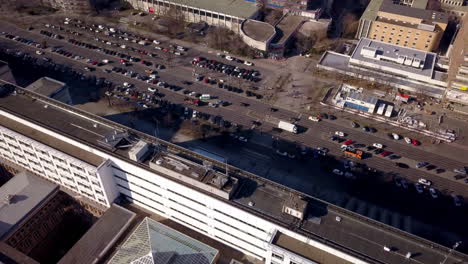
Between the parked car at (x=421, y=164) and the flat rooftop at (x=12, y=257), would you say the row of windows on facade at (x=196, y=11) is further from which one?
the flat rooftop at (x=12, y=257)

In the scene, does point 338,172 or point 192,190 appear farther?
point 338,172

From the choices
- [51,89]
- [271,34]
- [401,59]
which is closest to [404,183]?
[401,59]

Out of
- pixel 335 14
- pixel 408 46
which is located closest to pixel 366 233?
pixel 408 46

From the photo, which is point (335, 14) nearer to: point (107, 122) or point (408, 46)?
point (408, 46)

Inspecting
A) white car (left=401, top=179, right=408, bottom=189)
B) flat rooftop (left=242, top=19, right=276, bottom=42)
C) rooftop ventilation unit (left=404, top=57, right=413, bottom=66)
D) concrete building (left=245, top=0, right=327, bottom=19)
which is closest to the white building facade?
white car (left=401, top=179, right=408, bottom=189)

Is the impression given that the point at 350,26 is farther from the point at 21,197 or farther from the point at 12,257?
the point at 12,257
